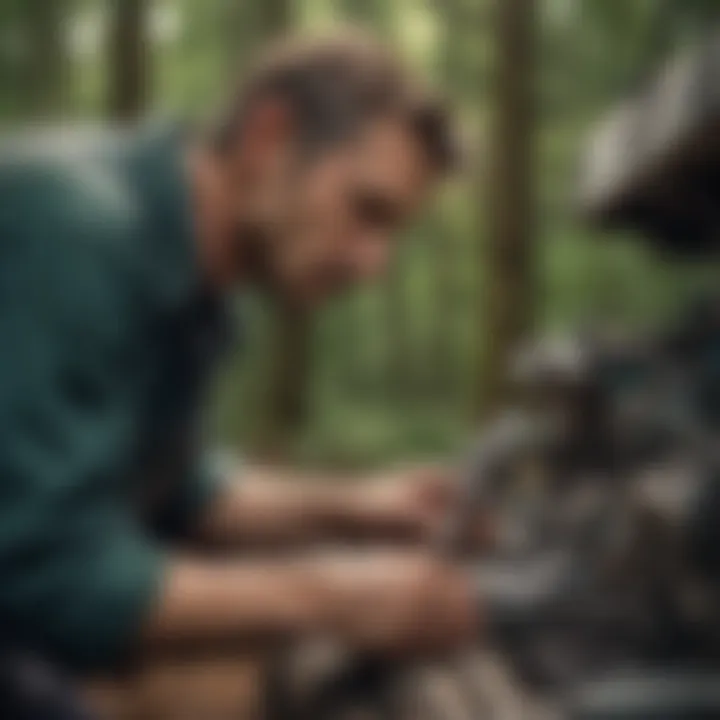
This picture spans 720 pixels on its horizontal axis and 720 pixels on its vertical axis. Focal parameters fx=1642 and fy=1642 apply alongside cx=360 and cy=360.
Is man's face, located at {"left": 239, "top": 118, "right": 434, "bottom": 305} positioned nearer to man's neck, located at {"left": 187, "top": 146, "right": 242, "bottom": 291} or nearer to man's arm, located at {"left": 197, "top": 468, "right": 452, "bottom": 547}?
man's neck, located at {"left": 187, "top": 146, "right": 242, "bottom": 291}

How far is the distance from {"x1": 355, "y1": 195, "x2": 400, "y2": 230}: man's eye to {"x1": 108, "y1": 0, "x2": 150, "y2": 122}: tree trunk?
6.1 inches

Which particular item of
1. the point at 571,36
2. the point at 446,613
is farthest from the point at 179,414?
Result: the point at 571,36

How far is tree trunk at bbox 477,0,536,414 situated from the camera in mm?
1095

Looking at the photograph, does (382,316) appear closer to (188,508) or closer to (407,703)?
(188,508)

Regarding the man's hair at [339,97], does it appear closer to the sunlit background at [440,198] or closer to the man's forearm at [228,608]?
the sunlit background at [440,198]

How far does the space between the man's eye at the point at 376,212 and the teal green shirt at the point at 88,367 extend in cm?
10

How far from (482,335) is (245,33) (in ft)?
0.87

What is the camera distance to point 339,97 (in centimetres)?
93

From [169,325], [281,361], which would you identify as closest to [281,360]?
[281,361]

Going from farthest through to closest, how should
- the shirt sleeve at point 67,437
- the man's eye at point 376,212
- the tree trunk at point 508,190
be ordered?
the tree trunk at point 508,190, the man's eye at point 376,212, the shirt sleeve at point 67,437

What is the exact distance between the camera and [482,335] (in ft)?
3.67

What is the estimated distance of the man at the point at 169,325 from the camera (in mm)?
860

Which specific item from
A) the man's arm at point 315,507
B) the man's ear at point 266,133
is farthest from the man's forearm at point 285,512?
the man's ear at point 266,133

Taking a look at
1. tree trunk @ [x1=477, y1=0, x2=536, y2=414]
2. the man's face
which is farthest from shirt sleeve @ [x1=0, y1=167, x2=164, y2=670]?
tree trunk @ [x1=477, y1=0, x2=536, y2=414]
